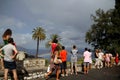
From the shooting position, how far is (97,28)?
254 feet

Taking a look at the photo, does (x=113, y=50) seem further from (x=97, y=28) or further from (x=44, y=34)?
(x=44, y=34)

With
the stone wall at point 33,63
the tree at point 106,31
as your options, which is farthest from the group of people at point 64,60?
the tree at point 106,31

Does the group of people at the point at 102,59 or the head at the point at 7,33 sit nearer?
the head at the point at 7,33

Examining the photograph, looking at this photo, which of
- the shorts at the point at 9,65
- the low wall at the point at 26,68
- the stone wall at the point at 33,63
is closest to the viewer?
the shorts at the point at 9,65

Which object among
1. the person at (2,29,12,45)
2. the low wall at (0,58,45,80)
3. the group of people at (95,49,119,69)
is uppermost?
the person at (2,29,12,45)

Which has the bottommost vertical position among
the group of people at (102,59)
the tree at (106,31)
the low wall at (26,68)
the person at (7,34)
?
the low wall at (26,68)

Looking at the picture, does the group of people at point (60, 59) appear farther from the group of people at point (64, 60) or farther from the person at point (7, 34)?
the person at point (7, 34)

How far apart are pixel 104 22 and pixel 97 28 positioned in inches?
87.6

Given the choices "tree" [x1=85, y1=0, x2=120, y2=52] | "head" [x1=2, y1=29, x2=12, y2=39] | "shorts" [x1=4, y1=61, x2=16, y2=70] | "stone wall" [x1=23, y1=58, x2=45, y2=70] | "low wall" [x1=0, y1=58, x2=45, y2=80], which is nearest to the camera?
"shorts" [x1=4, y1=61, x2=16, y2=70]

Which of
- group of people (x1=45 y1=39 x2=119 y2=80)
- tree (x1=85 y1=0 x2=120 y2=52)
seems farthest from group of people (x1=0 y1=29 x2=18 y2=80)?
tree (x1=85 y1=0 x2=120 y2=52)

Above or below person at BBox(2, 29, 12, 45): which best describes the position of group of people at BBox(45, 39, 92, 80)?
below

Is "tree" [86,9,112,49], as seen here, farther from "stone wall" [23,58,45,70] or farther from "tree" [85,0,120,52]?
"stone wall" [23,58,45,70]

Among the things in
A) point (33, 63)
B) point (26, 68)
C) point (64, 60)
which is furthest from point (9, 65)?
point (33, 63)

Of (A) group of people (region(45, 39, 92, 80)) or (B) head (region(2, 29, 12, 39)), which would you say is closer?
(B) head (region(2, 29, 12, 39))
